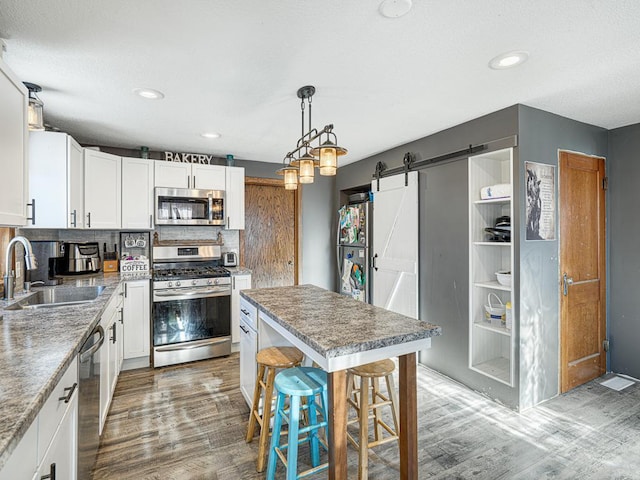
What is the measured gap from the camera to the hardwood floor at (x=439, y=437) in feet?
6.20

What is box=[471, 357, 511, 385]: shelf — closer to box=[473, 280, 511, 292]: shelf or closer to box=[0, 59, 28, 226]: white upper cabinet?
box=[473, 280, 511, 292]: shelf

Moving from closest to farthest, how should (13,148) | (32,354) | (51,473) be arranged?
(51,473) → (32,354) → (13,148)

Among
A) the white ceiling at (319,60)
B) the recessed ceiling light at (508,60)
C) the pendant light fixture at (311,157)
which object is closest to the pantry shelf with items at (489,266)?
the white ceiling at (319,60)

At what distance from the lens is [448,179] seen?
10.2ft

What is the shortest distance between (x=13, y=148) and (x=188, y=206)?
2.15 m

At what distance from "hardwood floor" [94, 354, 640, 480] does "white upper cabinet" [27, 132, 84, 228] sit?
1.61m

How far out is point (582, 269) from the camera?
299 centimetres

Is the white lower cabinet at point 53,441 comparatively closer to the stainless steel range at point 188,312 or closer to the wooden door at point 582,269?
the stainless steel range at point 188,312

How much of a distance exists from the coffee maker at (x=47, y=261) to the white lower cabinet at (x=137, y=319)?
0.58 m

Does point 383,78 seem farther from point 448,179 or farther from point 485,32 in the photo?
point 448,179

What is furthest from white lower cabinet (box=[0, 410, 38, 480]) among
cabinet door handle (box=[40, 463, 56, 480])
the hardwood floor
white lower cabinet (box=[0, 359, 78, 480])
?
the hardwood floor

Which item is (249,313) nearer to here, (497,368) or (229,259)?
(229,259)

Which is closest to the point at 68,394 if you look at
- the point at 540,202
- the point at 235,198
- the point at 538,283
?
the point at 235,198

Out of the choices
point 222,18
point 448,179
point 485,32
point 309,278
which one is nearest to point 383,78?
point 485,32
